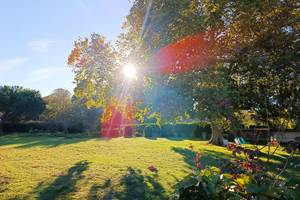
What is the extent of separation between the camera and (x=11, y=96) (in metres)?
39.1

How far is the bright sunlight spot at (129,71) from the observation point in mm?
8930

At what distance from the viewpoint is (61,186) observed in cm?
686

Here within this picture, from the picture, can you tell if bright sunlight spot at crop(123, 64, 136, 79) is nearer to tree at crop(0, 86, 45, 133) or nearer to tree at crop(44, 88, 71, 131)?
tree at crop(44, 88, 71, 131)

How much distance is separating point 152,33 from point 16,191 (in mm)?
5275

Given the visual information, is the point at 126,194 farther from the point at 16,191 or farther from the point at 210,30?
the point at 210,30

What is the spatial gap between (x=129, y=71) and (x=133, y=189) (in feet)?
13.4

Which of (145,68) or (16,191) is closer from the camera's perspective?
(16,191)

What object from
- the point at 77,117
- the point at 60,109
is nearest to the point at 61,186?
the point at 77,117

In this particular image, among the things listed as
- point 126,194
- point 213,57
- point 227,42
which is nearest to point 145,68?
point 213,57

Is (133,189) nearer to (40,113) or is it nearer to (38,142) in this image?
(38,142)

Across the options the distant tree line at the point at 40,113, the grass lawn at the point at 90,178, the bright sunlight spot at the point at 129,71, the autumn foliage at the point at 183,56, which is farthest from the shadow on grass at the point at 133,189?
the distant tree line at the point at 40,113

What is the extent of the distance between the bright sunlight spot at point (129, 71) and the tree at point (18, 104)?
31939mm

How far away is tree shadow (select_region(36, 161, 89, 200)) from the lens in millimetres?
6157

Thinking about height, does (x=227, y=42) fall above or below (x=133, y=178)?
above
